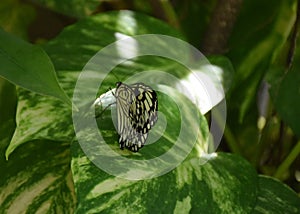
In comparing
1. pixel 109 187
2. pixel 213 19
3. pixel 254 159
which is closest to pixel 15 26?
pixel 213 19

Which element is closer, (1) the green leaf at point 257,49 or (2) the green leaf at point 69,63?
(2) the green leaf at point 69,63

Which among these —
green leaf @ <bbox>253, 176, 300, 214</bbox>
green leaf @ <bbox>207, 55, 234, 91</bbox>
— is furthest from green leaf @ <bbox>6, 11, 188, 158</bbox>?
green leaf @ <bbox>253, 176, 300, 214</bbox>

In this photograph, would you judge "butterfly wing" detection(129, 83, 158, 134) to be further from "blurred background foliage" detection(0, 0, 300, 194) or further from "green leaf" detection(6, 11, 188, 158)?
"blurred background foliage" detection(0, 0, 300, 194)

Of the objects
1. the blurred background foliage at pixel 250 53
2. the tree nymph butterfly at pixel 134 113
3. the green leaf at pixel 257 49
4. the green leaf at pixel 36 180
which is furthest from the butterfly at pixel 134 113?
the green leaf at pixel 257 49

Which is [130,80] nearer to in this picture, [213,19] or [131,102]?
[131,102]

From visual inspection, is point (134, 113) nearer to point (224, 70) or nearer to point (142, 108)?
point (142, 108)

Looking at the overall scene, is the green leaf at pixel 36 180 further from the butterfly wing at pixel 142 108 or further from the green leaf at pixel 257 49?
the green leaf at pixel 257 49
